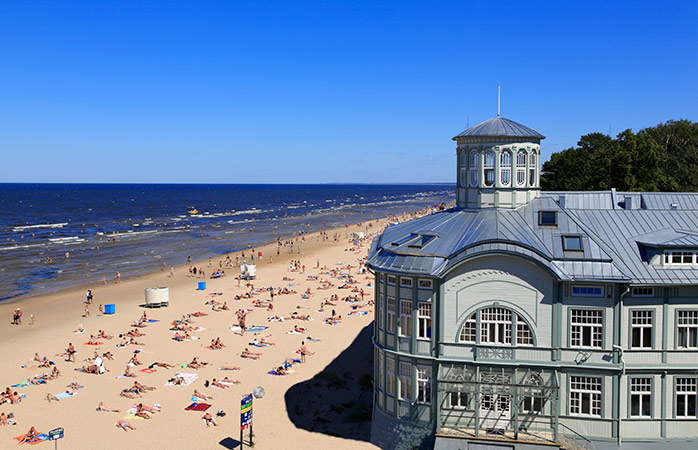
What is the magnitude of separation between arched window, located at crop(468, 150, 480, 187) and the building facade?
326cm

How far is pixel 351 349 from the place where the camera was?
37469mm

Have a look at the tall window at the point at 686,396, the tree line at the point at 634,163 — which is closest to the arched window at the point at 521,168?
the tall window at the point at 686,396

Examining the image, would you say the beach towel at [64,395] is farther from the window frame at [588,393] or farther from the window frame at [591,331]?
the window frame at [591,331]

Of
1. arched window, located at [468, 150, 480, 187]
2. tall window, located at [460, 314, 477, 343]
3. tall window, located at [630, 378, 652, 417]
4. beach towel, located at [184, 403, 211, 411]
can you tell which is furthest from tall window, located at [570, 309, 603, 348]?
beach towel, located at [184, 403, 211, 411]

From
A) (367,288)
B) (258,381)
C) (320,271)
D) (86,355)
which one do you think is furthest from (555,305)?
(320,271)

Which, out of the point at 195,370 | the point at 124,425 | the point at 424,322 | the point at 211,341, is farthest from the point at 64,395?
the point at 424,322

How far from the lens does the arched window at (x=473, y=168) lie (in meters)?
24.8

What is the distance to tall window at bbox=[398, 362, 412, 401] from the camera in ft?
73.0

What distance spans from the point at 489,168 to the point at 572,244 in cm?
476

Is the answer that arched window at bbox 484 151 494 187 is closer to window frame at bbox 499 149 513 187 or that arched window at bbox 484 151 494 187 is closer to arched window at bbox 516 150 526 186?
window frame at bbox 499 149 513 187

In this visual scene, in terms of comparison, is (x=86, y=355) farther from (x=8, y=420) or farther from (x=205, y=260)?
(x=205, y=260)

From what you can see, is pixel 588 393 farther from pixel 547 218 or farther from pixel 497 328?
pixel 547 218

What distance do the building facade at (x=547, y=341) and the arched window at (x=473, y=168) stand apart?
3.26 metres

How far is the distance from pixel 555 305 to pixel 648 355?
360 cm
